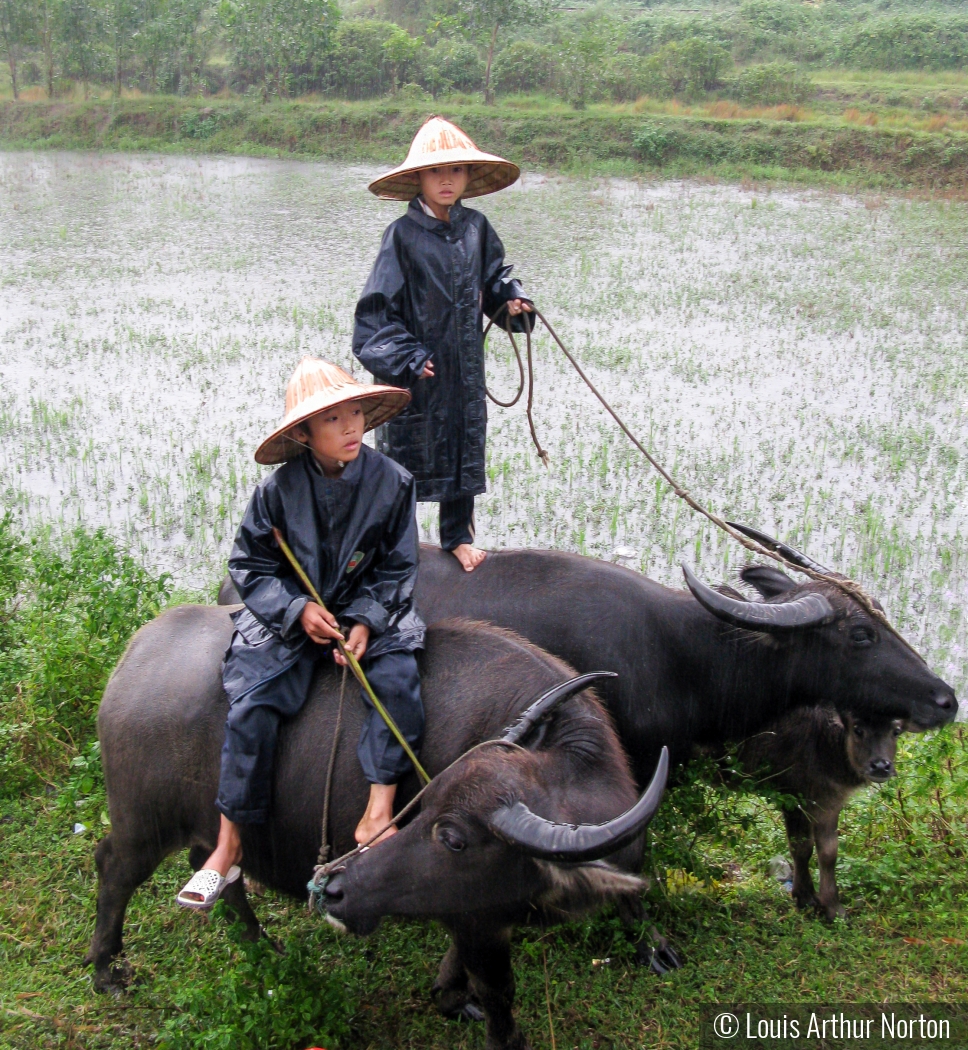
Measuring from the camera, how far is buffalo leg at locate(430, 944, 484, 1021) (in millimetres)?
2959

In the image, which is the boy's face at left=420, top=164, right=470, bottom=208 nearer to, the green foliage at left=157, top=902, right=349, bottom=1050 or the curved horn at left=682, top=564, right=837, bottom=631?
the curved horn at left=682, top=564, right=837, bottom=631

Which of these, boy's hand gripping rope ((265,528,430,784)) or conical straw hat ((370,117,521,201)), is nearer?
boy's hand gripping rope ((265,528,430,784))

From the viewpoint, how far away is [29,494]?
654 centimetres

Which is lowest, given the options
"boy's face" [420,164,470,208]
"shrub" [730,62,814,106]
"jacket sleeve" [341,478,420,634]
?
"jacket sleeve" [341,478,420,634]

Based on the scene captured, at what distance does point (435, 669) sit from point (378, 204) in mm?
12810

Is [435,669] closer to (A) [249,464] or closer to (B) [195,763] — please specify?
(B) [195,763]

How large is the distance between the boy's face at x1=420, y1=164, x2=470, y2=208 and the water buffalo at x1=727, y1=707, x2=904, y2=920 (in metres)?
1.98

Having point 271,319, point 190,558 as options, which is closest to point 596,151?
point 271,319

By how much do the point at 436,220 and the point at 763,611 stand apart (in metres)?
1.62

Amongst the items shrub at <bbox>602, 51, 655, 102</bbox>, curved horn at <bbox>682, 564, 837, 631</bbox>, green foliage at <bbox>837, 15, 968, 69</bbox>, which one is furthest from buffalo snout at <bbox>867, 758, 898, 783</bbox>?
green foliage at <bbox>837, 15, 968, 69</bbox>

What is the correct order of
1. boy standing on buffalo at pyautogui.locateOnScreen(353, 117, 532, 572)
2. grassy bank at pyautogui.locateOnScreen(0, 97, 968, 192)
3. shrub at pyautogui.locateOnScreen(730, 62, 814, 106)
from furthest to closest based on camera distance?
shrub at pyautogui.locateOnScreen(730, 62, 814, 106)
grassy bank at pyautogui.locateOnScreen(0, 97, 968, 192)
boy standing on buffalo at pyautogui.locateOnScreen(353, 117, 532, 572)

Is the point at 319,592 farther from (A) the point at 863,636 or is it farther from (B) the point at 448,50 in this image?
(B) the point at 448,50

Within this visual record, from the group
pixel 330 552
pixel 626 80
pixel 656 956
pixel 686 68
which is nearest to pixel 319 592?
pixel 330 552

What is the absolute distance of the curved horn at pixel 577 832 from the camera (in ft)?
6.97
